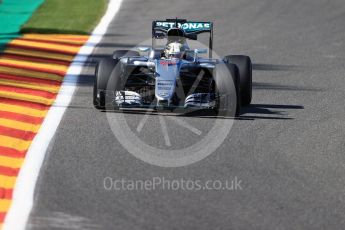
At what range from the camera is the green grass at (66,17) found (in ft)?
69.3

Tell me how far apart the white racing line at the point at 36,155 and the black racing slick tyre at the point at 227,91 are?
2.04m

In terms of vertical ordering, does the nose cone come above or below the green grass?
below

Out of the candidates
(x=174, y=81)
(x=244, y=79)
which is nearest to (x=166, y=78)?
(x=174, y=81)

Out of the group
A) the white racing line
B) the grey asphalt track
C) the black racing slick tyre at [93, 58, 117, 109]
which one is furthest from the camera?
the black racing slick tyre at [93, 58, 117, 109]

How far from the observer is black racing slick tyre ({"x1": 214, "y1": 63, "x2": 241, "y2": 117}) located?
1217 centimetres

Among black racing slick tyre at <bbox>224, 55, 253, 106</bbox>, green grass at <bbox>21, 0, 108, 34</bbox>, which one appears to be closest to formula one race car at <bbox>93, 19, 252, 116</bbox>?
black racing slick tyre at <bbox>224, 55, 253, 106</bbox>

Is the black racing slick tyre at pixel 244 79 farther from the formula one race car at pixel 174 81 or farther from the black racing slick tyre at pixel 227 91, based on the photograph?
the black racing slick tyre at pixel 227 91

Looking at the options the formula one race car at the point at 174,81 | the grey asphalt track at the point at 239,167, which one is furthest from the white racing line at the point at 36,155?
the formula one race car at the point at 174,81

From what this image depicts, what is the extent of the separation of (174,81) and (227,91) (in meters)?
0.73

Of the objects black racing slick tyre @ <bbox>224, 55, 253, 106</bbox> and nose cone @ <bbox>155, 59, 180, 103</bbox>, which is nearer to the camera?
nose cone @ <bbox>155, 59, 180, 103</bbox>

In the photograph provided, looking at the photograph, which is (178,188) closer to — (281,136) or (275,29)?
(281,136)

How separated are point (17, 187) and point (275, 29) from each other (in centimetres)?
1310

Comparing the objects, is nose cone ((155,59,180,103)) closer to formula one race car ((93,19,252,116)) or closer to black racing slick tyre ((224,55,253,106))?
formula one race car ((93,19,252,116))

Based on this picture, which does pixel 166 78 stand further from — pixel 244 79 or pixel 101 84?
pixel 244 79
